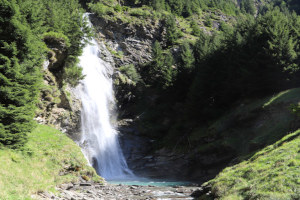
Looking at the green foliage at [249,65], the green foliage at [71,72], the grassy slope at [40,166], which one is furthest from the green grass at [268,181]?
the green foliage at [71,72]

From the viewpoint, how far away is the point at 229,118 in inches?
1296

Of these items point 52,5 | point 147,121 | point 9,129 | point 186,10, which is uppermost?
point 186,10

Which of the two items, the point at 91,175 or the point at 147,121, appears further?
the point at 147,121

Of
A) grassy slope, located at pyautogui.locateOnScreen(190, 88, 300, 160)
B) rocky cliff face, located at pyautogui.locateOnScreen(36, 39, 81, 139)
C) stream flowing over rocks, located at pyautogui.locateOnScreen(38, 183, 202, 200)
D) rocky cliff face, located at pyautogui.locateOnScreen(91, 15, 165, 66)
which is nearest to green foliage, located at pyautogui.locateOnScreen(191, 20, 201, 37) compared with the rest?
rocky cliff face, located at pyautogui.locateOnScreen(91, 15, 165, 66)

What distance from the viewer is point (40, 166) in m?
16.1

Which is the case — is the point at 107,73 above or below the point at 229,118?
above

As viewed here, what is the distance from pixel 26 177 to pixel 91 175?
8.26 m

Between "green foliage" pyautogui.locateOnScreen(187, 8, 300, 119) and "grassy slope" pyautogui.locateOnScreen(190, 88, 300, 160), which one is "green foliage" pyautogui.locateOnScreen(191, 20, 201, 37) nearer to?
"green foliage" pyautogui.locateOnScreen(187, 8, 300, 119)

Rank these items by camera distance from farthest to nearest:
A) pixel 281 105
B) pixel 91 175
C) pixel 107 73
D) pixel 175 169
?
pixel 107 73 < pixel 175 169 < pixel 281 105 < pixel 91 175

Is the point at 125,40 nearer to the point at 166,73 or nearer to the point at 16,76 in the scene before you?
the point at 166,73

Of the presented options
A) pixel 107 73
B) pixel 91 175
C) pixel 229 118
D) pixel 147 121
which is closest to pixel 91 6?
pixel 107 73

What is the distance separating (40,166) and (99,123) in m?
25.0

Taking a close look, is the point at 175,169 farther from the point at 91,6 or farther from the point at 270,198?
the point at 91,6

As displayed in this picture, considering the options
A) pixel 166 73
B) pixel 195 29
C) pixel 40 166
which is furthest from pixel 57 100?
pixel 195 29
